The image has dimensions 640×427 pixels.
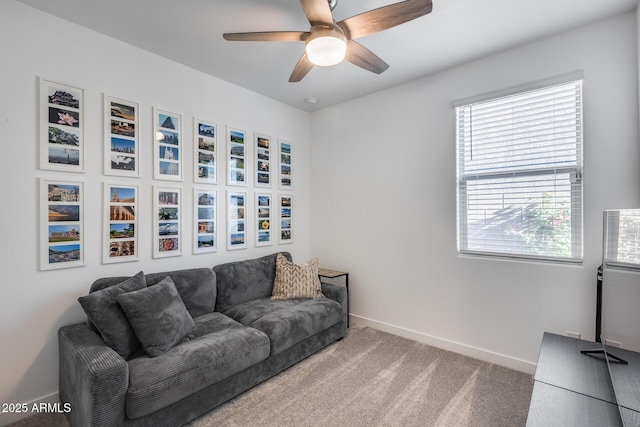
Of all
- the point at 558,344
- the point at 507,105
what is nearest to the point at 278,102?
the point at 507,105

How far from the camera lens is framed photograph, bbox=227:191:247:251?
331 cm

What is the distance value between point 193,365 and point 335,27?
2.24 m

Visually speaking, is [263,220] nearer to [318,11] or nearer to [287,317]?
[287,317]

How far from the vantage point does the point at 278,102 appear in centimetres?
383

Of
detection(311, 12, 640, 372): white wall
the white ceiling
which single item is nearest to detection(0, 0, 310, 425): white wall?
the white ceiling

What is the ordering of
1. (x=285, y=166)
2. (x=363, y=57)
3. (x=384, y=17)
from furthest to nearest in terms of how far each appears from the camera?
(x=285, y=166), (x=363, y=57), (x=384, y=17)

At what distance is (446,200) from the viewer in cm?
301

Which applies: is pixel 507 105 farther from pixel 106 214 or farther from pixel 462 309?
pixel 106 214

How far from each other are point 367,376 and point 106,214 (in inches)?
→ 97.9

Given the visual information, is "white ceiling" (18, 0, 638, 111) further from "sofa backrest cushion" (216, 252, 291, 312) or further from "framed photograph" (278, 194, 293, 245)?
"sofa backrest cushion" (216, 252, 291, 312)

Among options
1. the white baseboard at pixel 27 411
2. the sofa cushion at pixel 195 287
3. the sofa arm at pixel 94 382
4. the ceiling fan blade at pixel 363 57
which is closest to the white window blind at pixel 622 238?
the ceiling fan blade at pixel 363 57

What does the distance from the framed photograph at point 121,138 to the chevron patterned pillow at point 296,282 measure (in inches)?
66.2

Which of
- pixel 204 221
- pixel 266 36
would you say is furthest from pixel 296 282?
pixel 266 36

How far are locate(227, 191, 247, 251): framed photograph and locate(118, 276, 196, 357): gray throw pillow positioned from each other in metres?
1.14
